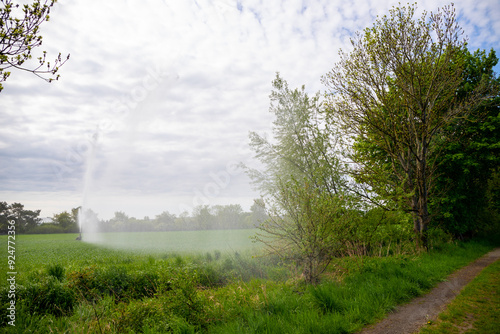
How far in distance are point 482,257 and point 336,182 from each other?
8334 millimetres

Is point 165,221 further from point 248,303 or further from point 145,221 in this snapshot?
point 248,303

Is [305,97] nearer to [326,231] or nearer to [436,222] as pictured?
[326,231]

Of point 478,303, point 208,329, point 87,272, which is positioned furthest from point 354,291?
point 87,272

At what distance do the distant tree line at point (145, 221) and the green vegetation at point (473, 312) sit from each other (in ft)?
63.1

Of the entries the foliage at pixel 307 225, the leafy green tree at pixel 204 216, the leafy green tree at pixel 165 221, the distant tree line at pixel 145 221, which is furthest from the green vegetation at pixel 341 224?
the leafy green tree at pixel 165 221

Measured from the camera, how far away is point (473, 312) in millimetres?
5738

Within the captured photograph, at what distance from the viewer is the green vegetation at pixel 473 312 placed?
491 centimetres

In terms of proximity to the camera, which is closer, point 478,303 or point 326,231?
point 478,303

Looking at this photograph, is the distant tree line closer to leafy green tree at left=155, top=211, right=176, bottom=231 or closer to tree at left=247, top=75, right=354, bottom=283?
leafy green tree at left=155, top=211, right=176, bottom=231

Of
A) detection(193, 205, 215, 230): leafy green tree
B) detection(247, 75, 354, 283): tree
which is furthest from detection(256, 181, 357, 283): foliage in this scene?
detection(193, 205, 215, 230): leafy green tree

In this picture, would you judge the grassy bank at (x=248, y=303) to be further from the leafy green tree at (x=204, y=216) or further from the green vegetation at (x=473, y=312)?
the leafy green tree at (x=204, y=216)

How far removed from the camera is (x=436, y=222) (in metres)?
17.4

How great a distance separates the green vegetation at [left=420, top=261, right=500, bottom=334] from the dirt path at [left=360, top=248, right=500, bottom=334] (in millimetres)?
185

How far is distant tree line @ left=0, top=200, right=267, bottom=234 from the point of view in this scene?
34253 millimetres
